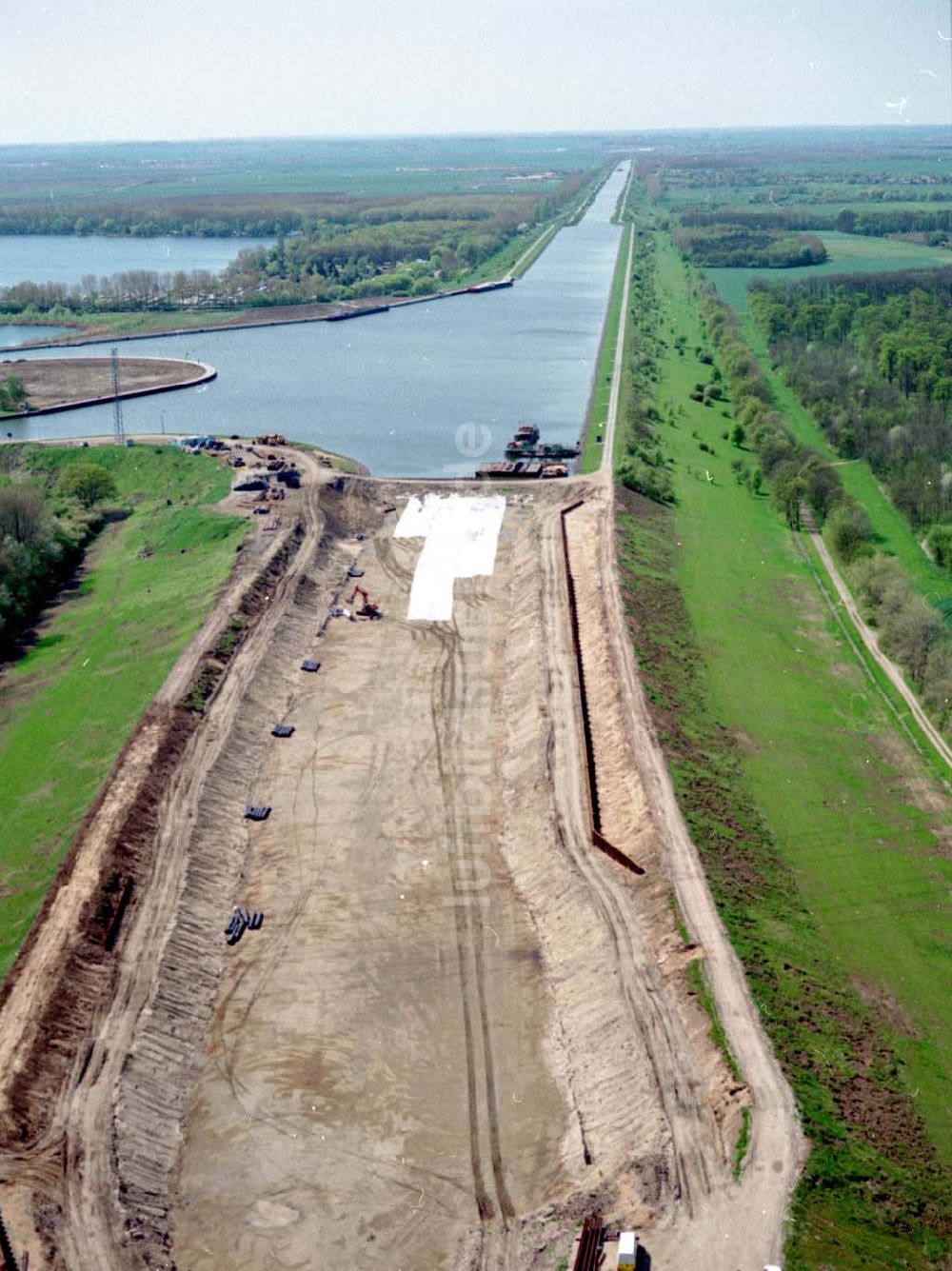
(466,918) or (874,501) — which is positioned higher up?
(874,501)

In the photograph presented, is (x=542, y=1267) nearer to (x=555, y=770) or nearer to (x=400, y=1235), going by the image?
(x=400, y=1235)

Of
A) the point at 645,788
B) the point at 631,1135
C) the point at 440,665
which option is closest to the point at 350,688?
the point at 440,665

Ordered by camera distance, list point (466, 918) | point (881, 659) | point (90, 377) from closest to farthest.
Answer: point (466, 918) < point (881, 659) < point (90, 377)

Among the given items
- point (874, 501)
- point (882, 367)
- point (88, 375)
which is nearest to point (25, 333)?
point (88, 375)

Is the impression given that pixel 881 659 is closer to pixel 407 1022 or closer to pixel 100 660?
pixel 407 1022

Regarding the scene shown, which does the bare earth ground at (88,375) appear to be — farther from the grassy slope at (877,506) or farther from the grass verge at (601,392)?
the grassy slope at (877,506)

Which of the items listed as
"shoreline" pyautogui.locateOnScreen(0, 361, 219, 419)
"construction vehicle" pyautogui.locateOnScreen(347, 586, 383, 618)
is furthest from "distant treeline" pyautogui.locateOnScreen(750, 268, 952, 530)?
"shoreline" pyautogui.locateOnScreen(0, 361, 219, 419)
